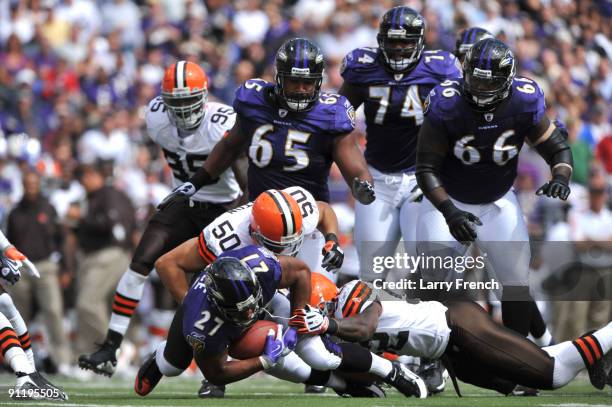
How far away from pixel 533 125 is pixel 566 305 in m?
3.95

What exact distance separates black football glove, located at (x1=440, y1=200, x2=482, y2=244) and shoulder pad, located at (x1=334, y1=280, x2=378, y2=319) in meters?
0.62

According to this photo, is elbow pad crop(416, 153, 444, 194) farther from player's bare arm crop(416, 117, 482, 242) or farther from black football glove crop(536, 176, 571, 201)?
black football glove crop(536, 176, 571, 201)

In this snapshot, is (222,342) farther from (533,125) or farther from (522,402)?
(533,125)

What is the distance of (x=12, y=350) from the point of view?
6.80m

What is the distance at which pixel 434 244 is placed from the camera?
24.8 ft

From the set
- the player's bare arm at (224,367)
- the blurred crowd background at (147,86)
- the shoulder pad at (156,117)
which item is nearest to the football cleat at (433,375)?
the player's bare arm at (224,367)

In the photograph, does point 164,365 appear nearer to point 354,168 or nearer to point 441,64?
point 354,168

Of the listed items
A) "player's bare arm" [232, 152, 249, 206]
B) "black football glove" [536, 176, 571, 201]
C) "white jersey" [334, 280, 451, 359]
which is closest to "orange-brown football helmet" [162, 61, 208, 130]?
"player's bare arm" [232, 152, 249, 206]

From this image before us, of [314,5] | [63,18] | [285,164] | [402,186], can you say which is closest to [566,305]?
[402,186]

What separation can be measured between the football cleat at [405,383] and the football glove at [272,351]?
0.73 metres

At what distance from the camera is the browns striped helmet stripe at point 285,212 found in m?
6.88

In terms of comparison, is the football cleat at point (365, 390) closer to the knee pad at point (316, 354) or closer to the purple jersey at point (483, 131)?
the knee pad at point (316, 354)

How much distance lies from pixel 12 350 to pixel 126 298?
5.21ft

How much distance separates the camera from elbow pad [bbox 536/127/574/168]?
732 cm
